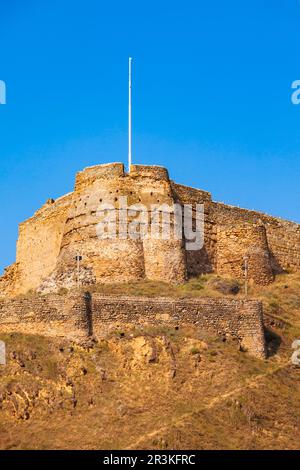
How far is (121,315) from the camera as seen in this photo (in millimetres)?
42812

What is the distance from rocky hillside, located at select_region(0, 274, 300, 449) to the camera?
1474 inches

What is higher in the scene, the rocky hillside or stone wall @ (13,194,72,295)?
stone wall @ (13,194,72,295)

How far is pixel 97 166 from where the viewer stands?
165ft

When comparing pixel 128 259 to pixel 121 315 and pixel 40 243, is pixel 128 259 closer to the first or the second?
pixel 121 315

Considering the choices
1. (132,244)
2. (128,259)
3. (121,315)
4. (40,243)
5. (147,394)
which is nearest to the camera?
(147,394)

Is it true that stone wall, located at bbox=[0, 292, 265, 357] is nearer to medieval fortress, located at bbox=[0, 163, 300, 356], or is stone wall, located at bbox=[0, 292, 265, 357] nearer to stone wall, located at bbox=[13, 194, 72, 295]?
medieval fortress, located at bbox=[0, 163, 300, 356]

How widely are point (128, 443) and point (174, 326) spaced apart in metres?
7.10

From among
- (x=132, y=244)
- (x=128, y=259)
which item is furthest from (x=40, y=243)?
(x=128, y=259)

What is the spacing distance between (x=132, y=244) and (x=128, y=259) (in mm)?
667

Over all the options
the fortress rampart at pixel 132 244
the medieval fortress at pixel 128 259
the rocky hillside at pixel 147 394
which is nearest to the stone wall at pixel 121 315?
the medieval fortress at pixel 128 259

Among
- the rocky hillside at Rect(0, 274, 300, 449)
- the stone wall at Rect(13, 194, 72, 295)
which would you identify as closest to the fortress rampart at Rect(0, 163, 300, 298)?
the stone wall at Rect(13, 194, 72, 295)

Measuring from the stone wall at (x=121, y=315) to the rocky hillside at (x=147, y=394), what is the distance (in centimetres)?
50

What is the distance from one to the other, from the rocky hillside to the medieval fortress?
2.84 feet

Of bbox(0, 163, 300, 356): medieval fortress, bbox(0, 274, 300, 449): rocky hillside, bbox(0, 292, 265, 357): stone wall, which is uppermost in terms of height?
bbox(0, 163, 300, 356): medieval fortress
